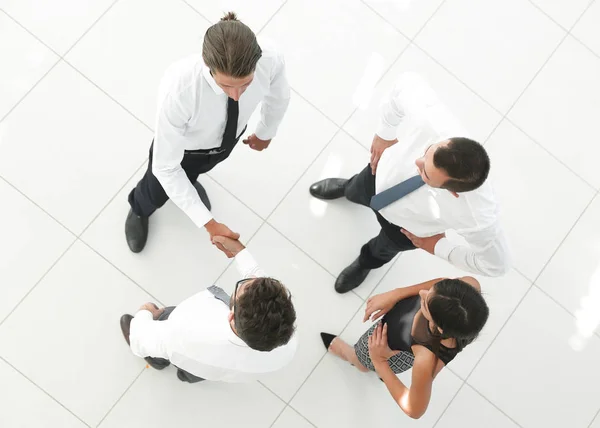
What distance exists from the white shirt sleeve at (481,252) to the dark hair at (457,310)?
0.91 ft

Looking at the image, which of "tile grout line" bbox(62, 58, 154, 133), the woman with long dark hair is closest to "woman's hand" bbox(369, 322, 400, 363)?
the woman with long dark hair

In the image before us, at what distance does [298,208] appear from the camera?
3.14 metres

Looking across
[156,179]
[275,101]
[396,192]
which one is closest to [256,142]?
[275,101]

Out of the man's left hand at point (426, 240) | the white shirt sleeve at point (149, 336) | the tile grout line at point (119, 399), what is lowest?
the tile grout line at point (119, 399)

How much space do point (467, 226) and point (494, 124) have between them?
1480mm

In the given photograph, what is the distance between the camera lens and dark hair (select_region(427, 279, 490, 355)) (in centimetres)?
192

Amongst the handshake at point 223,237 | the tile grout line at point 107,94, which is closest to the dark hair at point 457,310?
the handshake at point 223,237

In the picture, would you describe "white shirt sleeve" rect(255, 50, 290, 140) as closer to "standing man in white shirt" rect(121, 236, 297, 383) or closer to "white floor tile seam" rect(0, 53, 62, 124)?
"standing man in white shirt" rect(121, 236, 297, 383)

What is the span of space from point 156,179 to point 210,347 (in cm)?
88

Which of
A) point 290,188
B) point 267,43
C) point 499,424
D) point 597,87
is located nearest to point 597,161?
point 597,87

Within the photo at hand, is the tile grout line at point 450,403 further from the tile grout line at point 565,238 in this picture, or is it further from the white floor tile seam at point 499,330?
the tile grout line at point 565,238

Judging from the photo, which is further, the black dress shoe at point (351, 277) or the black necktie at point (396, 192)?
the black dress shoe at point (351, 277)

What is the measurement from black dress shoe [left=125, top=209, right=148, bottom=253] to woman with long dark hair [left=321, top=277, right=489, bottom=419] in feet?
3.91

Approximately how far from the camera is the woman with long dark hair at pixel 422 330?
194 cm
